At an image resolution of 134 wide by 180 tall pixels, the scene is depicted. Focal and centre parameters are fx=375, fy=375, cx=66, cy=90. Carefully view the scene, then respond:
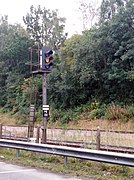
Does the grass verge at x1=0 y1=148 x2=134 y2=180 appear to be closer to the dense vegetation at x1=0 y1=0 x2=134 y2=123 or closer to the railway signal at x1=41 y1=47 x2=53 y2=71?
the railway signal at x1=41 y1=47 x2=53 y2=71

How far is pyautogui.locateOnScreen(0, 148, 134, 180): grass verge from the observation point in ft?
31.7

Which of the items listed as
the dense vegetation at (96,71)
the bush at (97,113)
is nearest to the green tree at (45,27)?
the dense vegetation at (96,71)

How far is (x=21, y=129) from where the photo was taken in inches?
1024

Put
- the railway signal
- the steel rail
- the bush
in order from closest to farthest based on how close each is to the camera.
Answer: the steel rail < the railway signal < the bush

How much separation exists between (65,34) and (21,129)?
3594 centimetres

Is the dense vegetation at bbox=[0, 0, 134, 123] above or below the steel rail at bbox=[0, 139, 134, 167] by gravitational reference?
above

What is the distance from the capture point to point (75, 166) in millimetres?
11047

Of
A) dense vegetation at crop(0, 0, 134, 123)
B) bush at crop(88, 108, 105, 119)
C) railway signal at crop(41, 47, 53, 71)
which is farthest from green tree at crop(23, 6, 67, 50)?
railway signal at crop(41, 47, 53, 71)

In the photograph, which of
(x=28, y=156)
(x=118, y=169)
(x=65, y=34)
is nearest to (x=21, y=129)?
(x=28, y=156)

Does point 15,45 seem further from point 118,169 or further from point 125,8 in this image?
point 118,169

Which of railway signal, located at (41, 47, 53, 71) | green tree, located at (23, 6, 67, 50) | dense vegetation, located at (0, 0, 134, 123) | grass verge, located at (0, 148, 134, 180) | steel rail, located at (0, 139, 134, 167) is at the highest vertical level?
green tree, located at (23, 6, 67, 50)

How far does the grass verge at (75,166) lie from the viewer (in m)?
9.65

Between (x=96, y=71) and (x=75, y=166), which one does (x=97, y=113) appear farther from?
(x=75, y=166)

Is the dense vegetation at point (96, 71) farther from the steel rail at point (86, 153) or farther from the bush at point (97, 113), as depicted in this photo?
the steel rail at point (86, 153)
